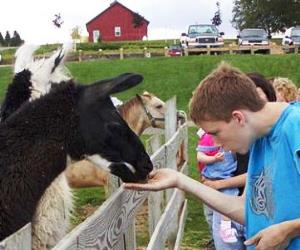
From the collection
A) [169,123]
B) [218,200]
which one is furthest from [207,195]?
[169,123]

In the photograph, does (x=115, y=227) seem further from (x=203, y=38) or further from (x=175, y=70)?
(x=203, y=38)

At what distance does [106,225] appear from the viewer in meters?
2.89

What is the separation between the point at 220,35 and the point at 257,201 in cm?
3894

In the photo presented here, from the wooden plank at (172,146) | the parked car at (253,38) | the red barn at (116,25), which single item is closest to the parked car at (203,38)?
the parked car at (253,38)

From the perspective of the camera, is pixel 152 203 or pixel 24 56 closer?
pixel 152 203

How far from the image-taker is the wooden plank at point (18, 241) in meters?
1.73

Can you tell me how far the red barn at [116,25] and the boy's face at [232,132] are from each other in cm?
8663

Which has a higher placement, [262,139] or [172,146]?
[262,139]

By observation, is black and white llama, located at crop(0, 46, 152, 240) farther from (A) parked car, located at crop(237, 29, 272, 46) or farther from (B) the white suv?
(B) the white suv

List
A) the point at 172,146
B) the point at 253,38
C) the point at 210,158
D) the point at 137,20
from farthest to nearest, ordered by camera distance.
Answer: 1. the point at 137,20
2. the point at 253,38
3. the point at 172,146
4. the point at 210,158

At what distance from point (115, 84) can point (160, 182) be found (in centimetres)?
58

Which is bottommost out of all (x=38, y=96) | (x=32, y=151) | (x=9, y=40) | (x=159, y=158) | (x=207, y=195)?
(x=9, y=40)

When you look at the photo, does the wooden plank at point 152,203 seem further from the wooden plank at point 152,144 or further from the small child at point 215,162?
the small child at point 215,162

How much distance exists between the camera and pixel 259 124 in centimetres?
288
